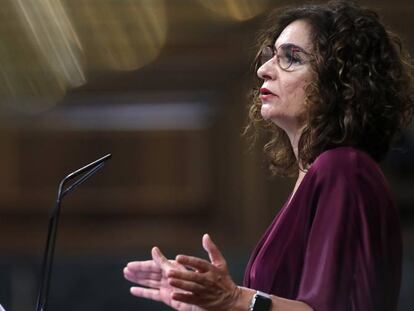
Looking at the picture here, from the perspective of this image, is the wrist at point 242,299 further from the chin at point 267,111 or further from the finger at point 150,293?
the chin at point 267,111

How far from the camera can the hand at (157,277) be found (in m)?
1.75

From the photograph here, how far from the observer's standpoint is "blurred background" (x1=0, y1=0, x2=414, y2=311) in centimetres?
596

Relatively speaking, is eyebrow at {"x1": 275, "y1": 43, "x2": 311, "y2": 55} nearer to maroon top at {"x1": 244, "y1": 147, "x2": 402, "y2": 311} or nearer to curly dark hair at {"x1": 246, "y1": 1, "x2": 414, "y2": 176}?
curly dark hair at {"x1": 246, "y1": 1, "x2": 414, "y2": 176}

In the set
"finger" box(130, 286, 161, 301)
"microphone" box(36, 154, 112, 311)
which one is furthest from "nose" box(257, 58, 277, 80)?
"finger" box(130, 286, 161, 301)

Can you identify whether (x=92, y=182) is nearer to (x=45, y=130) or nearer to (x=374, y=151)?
(x=45, y=130)

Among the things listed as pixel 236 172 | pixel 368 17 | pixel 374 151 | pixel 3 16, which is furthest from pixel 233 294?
pixel 3 16

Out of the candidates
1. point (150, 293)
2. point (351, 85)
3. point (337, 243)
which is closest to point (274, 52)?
point (351, 85)

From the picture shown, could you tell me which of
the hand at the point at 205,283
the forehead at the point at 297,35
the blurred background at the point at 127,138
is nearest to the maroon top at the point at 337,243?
the hand at the point at 205,283

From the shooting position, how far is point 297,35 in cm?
213

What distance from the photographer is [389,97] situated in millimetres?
2068

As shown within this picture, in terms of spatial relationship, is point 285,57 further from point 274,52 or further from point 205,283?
point 205,283

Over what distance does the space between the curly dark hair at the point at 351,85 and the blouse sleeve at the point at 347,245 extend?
0.43 ft

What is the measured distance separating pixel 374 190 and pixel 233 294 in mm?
321

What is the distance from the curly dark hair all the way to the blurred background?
149 inches
